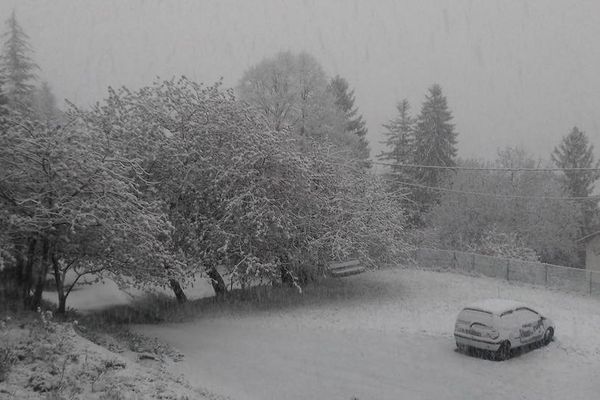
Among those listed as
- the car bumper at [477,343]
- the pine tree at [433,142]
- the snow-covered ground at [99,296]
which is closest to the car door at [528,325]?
the car bumper at [477,343]

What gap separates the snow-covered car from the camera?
14.2 meters

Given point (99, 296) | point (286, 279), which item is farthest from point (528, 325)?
point (99, 296)

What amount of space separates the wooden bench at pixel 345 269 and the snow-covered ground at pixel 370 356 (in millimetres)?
5590

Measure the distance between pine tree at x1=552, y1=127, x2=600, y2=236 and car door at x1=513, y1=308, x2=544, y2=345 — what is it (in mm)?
41040

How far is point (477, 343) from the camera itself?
14414 millimetres

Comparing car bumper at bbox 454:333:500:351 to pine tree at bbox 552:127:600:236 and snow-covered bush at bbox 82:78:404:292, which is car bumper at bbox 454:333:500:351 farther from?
pine tree at bbox 552:127:600:236

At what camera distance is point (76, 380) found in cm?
861

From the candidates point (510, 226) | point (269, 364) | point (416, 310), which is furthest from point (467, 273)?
point (269, 364)

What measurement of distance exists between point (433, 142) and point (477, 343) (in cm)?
3482

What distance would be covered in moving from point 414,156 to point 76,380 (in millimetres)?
42831

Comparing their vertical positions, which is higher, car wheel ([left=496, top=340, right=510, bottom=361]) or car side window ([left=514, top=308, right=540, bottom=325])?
car side window ([left=514, top=308, right=540, bottom=325])

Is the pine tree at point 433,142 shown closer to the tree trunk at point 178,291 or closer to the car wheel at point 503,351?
the tree trunk at point 178,291

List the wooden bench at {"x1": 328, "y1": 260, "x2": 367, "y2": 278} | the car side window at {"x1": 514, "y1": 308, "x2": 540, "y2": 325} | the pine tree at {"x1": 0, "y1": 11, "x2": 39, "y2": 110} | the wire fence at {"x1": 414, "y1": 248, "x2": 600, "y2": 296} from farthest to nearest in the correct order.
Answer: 1. the pine tree at {"x1": 0, "y1": 11, "x2": 39, "y2": 110}
2. the wooden bench at {"x1": 328, "y1": 260, "x2": 367, "y2": 278}
3. the wire fence at {"x1": 414, "y1": 248, "x2": 600, "y2": 296}
4. the car side window at {"x1": 514, "y1": 308, "x2": 540, "y2": 325}

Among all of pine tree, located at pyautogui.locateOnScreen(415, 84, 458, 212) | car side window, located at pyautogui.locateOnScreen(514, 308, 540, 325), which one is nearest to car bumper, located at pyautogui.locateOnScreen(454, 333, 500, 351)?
car side window, located at pyautogui.locateOnScreen(514, 308, 540, 325)
